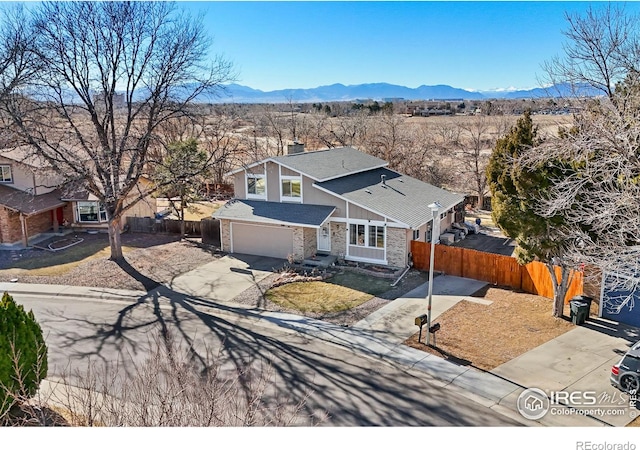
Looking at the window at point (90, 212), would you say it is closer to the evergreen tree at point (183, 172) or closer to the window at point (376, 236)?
the evergreen tree at point (183, 172)

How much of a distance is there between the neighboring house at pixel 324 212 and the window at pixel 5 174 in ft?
46.8

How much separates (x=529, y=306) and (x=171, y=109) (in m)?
19.2

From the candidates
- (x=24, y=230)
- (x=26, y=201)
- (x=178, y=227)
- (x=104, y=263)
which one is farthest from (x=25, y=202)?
(x=178, y=227)

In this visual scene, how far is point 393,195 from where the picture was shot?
26.8m

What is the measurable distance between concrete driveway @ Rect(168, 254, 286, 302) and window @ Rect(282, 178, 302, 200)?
139 inches

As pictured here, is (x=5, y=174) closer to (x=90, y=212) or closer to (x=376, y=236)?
(x=90, y=212)

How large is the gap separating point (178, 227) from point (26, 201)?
8680 mm

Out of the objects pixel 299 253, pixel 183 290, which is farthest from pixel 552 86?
pixel 183 290

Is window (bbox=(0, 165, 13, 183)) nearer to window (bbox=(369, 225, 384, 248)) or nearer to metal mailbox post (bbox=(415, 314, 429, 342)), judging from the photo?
window (bbox=(369, 225, 384, 248))

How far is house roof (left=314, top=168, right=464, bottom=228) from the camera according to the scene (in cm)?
2407

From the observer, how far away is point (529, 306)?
1905 centimetres

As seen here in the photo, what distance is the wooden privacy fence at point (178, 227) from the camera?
29.6 meters

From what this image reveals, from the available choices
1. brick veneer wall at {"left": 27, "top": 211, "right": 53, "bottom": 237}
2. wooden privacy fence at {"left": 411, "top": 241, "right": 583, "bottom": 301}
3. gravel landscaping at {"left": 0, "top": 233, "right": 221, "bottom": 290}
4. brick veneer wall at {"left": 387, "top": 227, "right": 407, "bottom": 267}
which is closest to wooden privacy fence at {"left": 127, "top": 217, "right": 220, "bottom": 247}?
gravel landscaping at {"left": 0, "top": 233, "right": 221, "bottom": 290}

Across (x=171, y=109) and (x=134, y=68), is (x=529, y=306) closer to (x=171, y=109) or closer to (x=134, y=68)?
(x=171, y=109)
